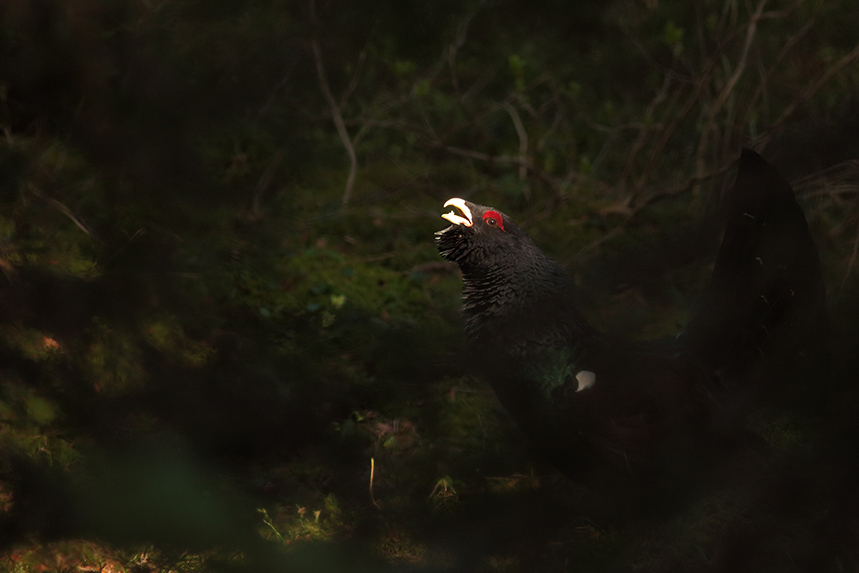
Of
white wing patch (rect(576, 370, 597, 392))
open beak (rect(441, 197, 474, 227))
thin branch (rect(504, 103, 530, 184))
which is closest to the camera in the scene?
white wing patch (rect(576, 370, 597, 392))

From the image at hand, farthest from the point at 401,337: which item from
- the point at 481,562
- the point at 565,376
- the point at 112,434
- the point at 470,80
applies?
the point at 470,80

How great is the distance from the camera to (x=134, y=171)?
1.25m

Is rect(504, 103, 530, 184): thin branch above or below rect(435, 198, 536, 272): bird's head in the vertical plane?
above

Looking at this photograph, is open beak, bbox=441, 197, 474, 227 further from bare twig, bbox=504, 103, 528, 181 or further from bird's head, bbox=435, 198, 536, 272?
→ bare twig, bbox=504, 103, 528, 181

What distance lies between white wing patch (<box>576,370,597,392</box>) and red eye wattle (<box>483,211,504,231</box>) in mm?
670

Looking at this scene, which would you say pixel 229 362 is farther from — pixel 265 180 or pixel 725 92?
pixel 725 92

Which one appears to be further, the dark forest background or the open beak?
the open beak

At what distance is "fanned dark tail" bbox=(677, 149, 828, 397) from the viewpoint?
1.59 m

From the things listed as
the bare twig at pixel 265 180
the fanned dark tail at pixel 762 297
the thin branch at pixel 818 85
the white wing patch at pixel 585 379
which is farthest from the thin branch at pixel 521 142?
the bare twig at pixel 265 180

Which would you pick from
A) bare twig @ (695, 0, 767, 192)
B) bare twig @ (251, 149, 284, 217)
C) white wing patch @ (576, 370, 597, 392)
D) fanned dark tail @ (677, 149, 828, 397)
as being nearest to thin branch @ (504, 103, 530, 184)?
bare twig @ (695, 0, 767, 192)

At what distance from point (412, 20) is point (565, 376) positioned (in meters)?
1.35

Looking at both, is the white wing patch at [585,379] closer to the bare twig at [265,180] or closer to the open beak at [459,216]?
the open beak at [459,216]

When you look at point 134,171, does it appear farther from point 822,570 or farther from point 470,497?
point 822,570

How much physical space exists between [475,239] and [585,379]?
26.9 inches
